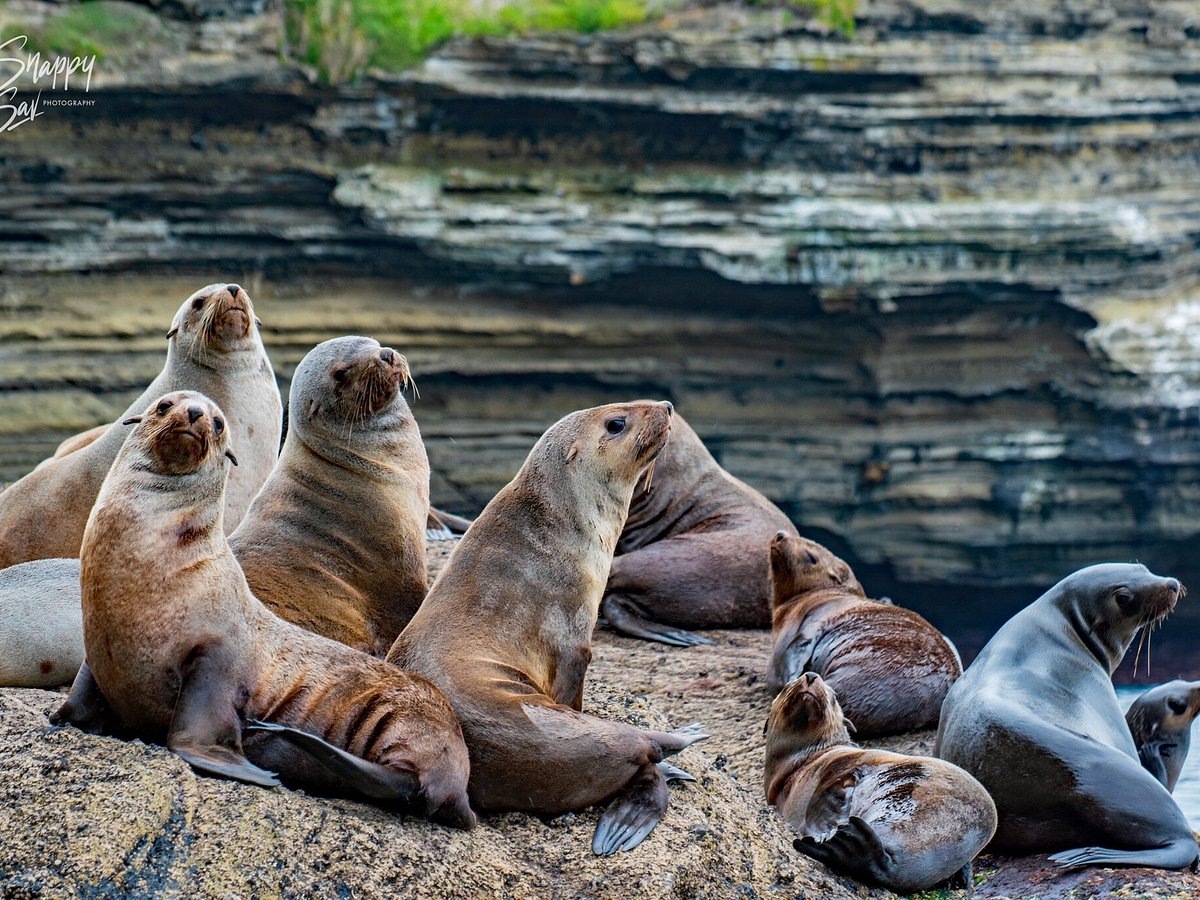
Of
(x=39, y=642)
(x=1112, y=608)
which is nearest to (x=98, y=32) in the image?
(x=39, y=642)

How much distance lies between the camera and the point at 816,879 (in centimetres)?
402

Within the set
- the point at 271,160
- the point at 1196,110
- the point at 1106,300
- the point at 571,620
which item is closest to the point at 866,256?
the point at 1106,300

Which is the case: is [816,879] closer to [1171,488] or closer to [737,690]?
[737,690]

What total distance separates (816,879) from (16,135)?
569 inches

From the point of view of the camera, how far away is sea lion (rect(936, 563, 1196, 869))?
15.4ft

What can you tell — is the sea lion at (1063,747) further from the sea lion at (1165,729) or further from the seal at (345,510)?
the seal at (345,510)

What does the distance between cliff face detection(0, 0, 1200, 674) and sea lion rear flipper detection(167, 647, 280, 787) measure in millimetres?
12462

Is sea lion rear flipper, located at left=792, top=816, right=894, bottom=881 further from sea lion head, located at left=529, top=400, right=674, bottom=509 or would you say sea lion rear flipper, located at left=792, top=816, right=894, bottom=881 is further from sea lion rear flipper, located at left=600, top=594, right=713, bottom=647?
sea lion rear flipper, located at left=600, top=594, right=713, bottom=647

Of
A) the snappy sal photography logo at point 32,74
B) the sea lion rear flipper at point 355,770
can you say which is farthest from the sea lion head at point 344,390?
the snappy sal photography logo at point 32,74

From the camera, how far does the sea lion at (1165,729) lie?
575 cm

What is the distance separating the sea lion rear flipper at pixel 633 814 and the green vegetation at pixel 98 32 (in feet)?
44.2

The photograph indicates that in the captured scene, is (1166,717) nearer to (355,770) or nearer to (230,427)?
(355,770)

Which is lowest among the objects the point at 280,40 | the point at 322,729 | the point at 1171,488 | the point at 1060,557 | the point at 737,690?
the point at 1060,557

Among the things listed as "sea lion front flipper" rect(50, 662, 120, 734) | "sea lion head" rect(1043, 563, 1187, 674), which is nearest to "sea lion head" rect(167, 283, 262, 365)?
"sea lion front flipper" rect(50, 662, 120, 734)
